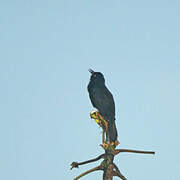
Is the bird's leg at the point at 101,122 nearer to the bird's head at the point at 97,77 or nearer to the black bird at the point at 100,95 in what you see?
the black bird at the point at 100,95

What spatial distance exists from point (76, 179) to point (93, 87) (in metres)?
7.16

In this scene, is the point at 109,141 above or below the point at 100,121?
below

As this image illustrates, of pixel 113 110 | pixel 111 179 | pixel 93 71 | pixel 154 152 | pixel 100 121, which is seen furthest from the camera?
pixel 93 71

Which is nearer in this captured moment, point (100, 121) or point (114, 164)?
point (114, 164)

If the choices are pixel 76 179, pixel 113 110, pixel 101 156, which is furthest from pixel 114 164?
pixel 113 110

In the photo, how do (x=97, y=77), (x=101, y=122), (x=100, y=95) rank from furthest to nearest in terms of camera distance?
(x=97, y=77), (x=100, y=95), (x=101, y=122)

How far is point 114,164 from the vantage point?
9.71ft

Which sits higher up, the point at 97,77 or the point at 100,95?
the point at 97,77

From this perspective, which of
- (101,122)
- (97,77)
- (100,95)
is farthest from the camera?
(97,77)

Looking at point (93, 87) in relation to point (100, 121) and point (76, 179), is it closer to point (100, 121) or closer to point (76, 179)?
point (100, 121)

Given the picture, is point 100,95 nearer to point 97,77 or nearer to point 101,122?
point 97,77

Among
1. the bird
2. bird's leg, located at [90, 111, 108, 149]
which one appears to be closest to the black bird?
the bird

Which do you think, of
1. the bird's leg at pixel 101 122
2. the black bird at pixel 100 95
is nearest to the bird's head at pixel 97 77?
the black bird at pixel 100 95

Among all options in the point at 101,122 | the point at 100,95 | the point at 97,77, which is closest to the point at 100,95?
the point at 100,95
